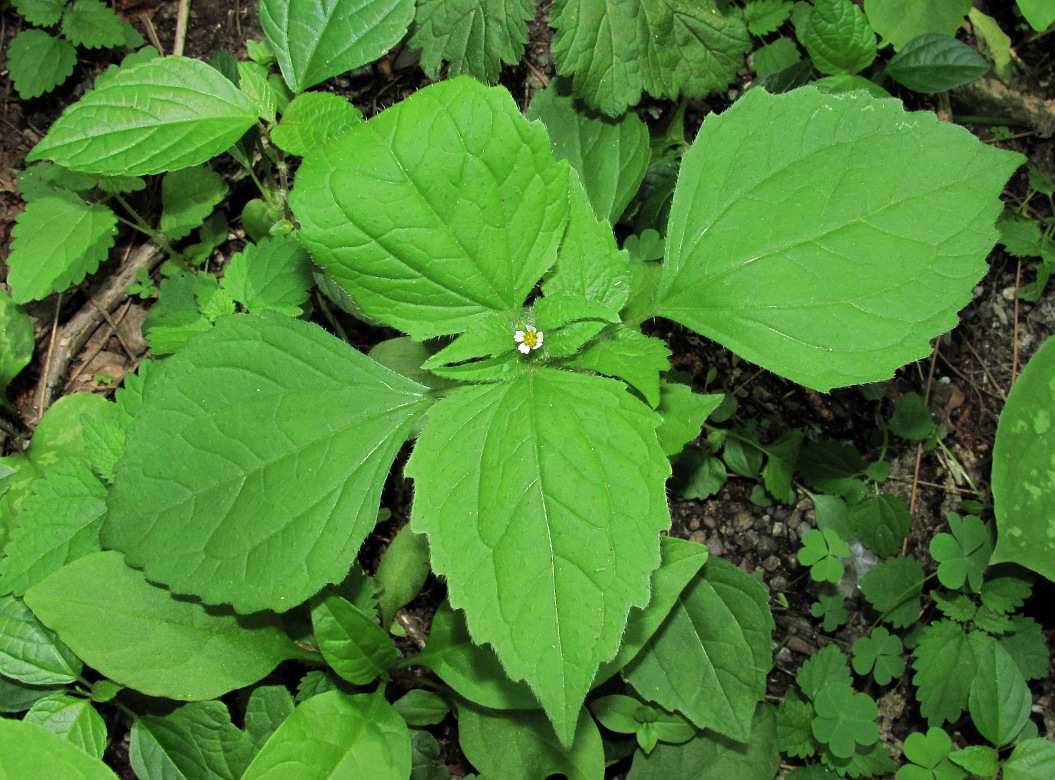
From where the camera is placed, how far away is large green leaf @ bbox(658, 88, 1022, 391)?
217cm

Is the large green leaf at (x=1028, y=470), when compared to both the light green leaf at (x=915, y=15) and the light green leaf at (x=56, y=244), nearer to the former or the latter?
the light green leaf at (x=915, y=15)

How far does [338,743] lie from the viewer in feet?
8.14

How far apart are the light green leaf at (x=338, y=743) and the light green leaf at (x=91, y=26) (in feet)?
8.65

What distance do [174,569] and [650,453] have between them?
138cm

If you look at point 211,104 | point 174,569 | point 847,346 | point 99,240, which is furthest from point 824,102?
point 99,240

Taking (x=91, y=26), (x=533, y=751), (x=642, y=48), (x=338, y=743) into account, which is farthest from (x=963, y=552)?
(x=91, y=26)

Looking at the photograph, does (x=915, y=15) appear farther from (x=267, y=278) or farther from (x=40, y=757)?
(x=40, y=757)

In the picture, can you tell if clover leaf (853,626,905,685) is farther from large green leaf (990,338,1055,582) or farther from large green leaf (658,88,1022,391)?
large green leaf (658,88,1022,391)

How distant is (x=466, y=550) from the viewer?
6.52ft

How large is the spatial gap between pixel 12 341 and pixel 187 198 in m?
0.85

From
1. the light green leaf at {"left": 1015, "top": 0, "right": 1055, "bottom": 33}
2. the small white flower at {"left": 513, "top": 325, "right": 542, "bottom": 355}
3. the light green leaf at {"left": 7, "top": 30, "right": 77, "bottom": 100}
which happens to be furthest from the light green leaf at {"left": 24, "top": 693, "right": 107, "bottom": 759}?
the light green leaf at {"left": 1015, "top": 0, "right": 1055, "bottom": 33}

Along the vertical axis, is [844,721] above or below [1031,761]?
above

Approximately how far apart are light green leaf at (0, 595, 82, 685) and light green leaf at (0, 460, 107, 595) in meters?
0.14

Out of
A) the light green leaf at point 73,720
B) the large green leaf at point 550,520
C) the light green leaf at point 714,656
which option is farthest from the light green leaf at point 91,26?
the light green leaf at point 714,656
